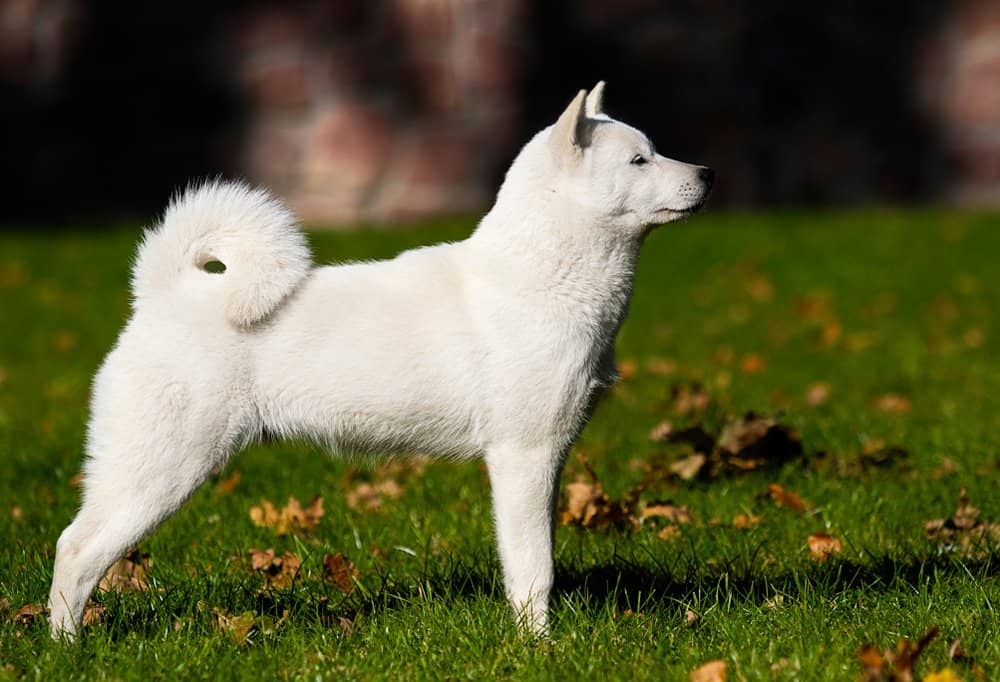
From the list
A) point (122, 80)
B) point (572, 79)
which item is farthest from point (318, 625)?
point (122, 80)

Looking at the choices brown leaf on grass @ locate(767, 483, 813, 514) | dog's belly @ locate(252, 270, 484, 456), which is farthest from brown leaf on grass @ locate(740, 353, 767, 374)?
dog's belly @ locate(252, 270, 484, 456)

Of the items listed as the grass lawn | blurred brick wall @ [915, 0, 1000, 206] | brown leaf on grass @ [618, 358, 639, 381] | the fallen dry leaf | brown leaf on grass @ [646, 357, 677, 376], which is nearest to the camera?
the grass lawn

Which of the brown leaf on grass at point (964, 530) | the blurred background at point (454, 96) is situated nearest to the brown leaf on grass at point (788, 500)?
the brown leaf on grass at point (964, 530)

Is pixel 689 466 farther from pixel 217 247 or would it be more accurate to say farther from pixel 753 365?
pixel 753 365

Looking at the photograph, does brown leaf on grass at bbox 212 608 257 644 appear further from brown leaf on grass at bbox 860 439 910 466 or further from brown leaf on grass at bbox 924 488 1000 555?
brown leaf on grass at bbox 860 439 910 466

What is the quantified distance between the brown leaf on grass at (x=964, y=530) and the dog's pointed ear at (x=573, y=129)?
1766mm

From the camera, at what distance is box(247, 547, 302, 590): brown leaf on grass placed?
4.04 m

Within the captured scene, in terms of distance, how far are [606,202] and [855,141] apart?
10326 mm

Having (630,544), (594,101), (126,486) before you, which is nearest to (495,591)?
(630,544)

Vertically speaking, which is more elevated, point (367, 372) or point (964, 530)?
point (367, 372)

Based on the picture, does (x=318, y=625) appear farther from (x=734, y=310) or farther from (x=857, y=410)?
(x=734, y=310)

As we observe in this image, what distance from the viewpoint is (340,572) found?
4074 mm

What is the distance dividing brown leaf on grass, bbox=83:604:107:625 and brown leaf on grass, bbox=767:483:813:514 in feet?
7.51

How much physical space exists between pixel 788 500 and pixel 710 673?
1.69m
